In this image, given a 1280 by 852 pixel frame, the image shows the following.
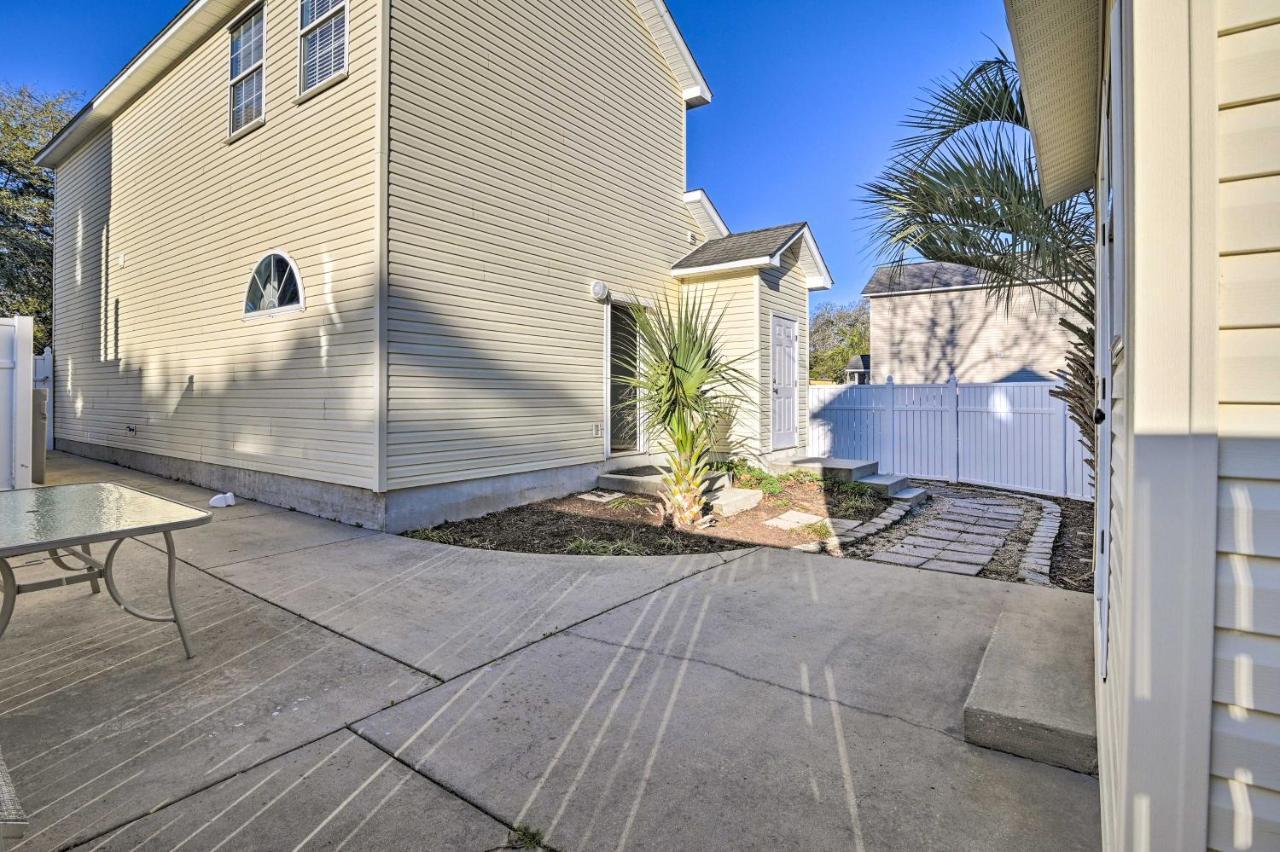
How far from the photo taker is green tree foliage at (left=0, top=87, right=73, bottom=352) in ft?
51.2

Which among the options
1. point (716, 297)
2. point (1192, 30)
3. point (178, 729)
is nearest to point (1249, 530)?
point (1192, 30)

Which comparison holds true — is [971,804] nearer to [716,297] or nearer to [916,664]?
[916,664]

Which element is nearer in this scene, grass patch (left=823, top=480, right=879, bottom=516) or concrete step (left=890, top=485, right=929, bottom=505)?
grass patch (left=823, top=480, right=879, bottom=516)

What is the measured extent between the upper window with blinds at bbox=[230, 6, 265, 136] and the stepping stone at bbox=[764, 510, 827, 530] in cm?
696

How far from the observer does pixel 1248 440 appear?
1104 millimetres

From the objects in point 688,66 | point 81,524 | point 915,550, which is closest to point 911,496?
point 915,550

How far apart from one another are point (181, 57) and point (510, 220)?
17.9 feet

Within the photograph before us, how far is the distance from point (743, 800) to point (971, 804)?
27.6 inches

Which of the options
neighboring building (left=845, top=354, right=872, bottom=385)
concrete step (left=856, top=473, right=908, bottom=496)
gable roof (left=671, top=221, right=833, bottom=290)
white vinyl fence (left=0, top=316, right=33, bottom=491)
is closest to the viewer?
white vinyl fence (left=0, top=316, right=33, bottom=491)

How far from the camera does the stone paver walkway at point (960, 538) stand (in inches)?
192

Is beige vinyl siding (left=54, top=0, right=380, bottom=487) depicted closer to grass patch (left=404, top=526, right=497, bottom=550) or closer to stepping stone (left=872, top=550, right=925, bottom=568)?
grass patch (left=404, top=526, right=497, bottom=550)

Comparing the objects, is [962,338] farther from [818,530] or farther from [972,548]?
[818,530]

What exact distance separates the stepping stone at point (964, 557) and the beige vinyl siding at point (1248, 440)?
400 centimetres

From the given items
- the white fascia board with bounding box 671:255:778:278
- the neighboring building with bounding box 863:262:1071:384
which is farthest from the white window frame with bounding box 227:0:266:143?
the neighboring building with bounding box 863:262:1071:384
